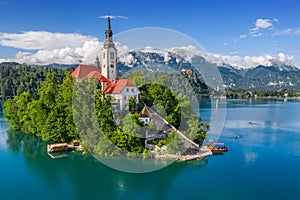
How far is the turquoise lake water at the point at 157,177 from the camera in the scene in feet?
30.2

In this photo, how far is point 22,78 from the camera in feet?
154

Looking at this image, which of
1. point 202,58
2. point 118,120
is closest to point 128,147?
point 118,120

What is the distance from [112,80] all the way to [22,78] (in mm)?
37925

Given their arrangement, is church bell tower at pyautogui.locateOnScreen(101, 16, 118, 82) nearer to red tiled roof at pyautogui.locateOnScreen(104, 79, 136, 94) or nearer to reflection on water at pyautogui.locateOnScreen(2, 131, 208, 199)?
red tiled roof at pyautogui.locateOnScreen(104, 79, 136, 94)

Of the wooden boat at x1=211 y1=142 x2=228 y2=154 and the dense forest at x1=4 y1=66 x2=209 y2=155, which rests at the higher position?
the dense forest at x1=4 y1=66 x2=209 y2=155

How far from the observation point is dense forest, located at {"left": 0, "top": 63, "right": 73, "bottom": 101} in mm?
43906

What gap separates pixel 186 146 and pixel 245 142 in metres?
5.86

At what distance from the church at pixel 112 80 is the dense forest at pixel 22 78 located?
2942cm

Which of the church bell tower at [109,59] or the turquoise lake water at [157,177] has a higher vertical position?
the church bell tower at [109,59]

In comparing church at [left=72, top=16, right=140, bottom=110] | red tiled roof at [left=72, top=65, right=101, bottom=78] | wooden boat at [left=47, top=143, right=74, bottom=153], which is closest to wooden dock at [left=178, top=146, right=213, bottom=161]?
church at [left=72, top=16, right=140, bottom=110]

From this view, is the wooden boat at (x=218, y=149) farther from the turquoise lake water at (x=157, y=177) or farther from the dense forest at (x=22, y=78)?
the dense forest at (x=22, y=78)

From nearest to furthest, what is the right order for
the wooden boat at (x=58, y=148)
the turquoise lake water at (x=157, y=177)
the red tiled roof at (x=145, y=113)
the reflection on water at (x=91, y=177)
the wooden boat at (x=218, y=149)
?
the turquoise lake water at (x=157, y=177)
the reflection on water at (x=91, y=177)
the red tiled roof at (x=145, y=113)
the wooden boat at (x=58, y=148)
the wooden boat at (x=218, y=149)

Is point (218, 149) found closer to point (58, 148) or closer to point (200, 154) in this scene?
point (200, 154)

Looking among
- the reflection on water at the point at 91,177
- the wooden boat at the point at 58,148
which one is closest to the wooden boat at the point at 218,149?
the reflection on water at the point at 91,177
